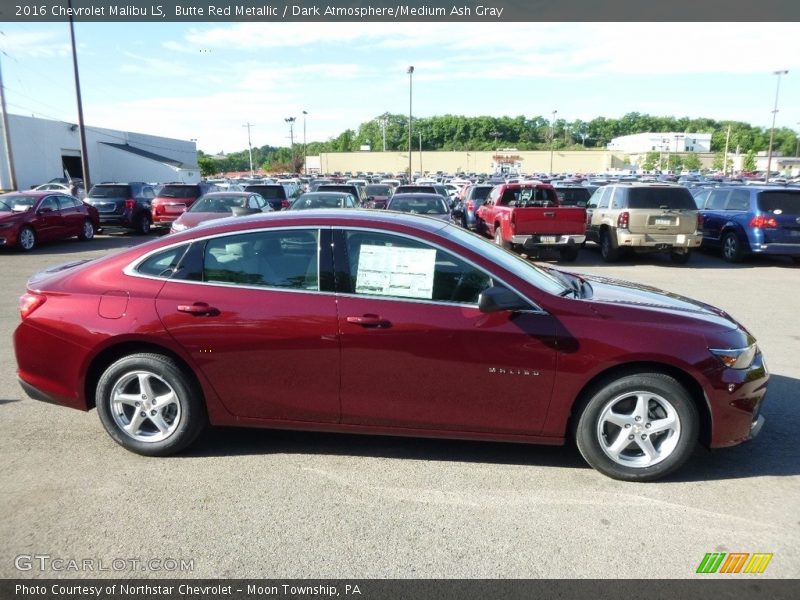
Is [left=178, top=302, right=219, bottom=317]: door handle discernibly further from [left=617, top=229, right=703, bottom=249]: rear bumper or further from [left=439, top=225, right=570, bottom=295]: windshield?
[left=617, top=229, right=703, bottom=249]: rear bumper

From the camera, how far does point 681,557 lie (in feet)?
10.0

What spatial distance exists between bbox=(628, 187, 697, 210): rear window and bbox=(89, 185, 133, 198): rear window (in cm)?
1573

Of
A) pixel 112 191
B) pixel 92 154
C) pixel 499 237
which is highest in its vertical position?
pixel 92 154

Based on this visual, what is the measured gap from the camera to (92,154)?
53.2 metres

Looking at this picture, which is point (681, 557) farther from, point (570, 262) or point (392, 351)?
point (570, 262)

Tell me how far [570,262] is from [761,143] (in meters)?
142

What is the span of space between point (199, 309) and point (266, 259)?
55 centimetres

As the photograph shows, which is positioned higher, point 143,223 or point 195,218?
point 195,218

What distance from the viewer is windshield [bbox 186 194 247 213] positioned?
1389cm

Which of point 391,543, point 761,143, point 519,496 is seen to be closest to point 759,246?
point 519,496

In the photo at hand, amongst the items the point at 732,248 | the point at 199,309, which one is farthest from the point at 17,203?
the point at 732,248

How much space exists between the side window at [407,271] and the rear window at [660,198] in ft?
36.3

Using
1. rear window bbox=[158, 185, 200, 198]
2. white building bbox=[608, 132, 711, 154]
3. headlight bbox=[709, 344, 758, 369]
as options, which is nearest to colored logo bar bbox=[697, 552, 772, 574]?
headlight bbox=[709, 344, 758, 369]

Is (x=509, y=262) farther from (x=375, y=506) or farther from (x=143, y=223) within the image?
(x=143, y=223)
